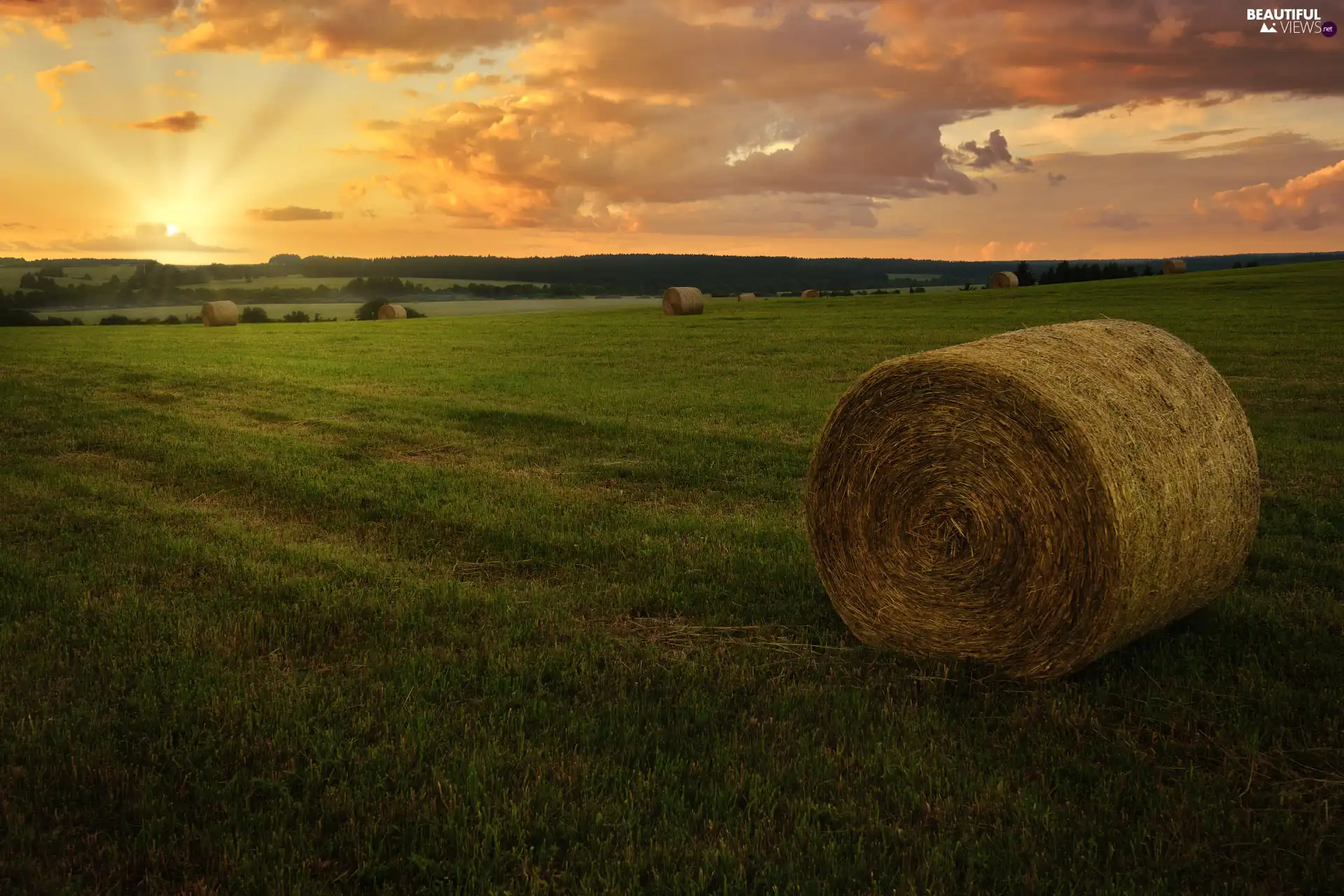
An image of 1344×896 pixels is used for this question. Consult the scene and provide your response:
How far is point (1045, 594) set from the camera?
22.6ft

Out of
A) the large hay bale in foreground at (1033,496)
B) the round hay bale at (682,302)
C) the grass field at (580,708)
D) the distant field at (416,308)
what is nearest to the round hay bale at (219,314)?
the distant field at (416,308)

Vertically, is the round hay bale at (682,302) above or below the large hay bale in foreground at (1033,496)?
above

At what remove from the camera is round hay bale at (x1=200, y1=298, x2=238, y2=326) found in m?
58.9

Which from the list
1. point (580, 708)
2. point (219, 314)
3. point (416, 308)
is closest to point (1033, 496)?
point (580, 708)

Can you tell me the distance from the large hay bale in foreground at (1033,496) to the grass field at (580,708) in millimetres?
353

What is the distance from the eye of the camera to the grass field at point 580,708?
479cm

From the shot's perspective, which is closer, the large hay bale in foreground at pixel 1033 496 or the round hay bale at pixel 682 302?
the large hay bale in foreground at pixel 1033 496

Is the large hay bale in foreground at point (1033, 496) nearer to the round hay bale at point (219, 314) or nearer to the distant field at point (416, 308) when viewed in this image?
the round hay bale at point (219, 314)

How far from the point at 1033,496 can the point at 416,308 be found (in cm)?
7394

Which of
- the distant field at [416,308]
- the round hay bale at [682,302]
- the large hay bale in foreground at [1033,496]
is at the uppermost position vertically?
the distant field at [416,308]

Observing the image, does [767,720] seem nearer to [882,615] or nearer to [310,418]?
[882,615]

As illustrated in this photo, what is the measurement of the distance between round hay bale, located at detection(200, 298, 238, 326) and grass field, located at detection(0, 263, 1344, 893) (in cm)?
4871

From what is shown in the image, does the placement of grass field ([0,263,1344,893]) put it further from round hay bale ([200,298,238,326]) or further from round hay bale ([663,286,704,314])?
round hay bale ([200,298,238,326])

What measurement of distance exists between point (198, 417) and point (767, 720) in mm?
17030
